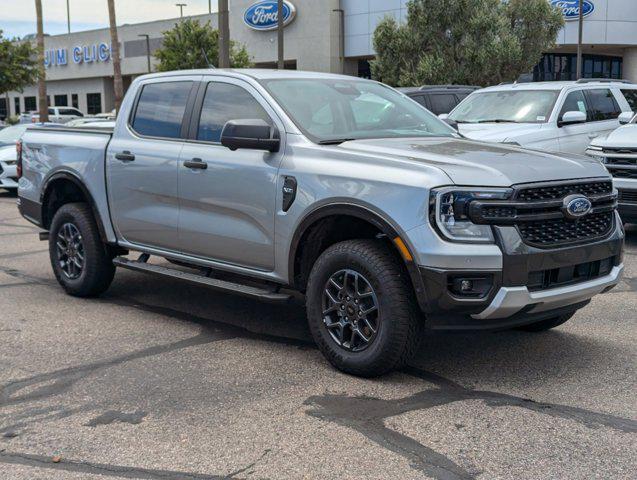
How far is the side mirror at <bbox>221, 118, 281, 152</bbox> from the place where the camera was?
219 inches

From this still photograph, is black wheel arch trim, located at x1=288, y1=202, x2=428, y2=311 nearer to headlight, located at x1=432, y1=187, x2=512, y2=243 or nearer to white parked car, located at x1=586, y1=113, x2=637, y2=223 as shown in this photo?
headlight, located at x1=432, y1=187, x2=512, y2=243

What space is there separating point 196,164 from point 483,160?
2.16 m

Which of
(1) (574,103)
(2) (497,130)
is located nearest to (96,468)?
(2) (497,130)

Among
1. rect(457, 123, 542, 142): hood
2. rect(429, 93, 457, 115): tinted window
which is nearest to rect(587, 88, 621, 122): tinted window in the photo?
rect(457, 123, 542, 142): hood

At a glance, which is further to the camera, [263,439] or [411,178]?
[411,178]

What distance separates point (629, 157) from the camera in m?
9.85

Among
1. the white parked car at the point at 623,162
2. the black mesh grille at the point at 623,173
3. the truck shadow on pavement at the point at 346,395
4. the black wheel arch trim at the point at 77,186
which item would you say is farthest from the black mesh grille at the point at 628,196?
the black wheel arch trim at the point at 77,186

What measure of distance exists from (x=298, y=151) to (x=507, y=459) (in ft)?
8.15

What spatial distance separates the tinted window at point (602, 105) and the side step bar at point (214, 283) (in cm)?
817

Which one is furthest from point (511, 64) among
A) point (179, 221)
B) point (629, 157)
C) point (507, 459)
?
point (507, 459)

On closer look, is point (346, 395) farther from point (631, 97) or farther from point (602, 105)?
point (631, 97)

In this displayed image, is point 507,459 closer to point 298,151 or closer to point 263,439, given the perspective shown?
point 263,439

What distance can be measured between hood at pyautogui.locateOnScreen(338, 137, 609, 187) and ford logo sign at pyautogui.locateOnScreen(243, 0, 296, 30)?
143 ft

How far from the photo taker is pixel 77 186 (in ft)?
24.6
